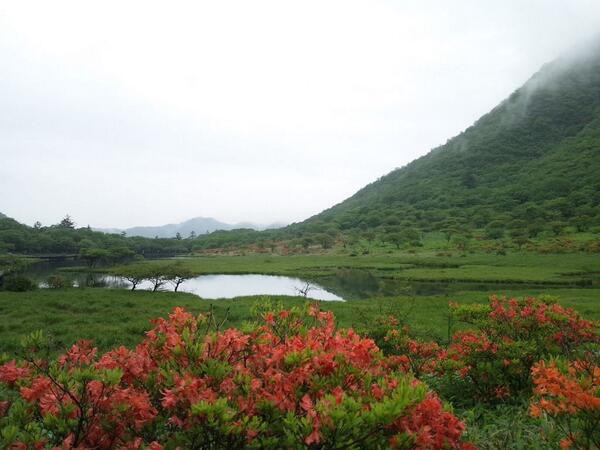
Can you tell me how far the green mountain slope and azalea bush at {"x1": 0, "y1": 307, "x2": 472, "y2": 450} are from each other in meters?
99.2

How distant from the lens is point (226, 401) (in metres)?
2.55

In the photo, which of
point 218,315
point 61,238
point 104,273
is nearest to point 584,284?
point 218,315

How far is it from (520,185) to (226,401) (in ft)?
568

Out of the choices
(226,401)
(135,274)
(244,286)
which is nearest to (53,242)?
(244,286)

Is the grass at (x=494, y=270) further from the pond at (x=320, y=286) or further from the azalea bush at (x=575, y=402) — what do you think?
the azalea bush at (x=575, y=402)

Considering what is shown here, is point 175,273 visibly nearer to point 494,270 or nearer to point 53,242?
point 494,270

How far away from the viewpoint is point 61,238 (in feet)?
344

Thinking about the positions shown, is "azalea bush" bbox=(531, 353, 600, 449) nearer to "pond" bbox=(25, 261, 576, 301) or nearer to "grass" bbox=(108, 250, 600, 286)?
"pond" bbox=(25, 261, 576, 301)

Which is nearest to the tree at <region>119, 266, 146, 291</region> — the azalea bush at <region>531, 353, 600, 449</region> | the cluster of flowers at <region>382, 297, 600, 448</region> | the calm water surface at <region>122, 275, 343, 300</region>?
the calm water surface at <region>122, 275, 343, 300</region>

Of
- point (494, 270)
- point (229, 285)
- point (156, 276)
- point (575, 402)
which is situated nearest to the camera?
point (575, 402)

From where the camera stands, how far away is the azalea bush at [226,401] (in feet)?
8.44

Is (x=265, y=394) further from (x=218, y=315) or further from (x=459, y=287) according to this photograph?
(x=459, y=287)

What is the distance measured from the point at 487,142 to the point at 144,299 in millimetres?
209890

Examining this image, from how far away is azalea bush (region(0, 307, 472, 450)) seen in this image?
2572mm
